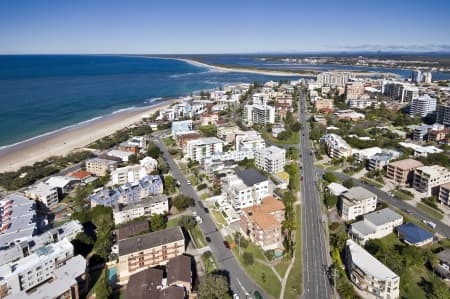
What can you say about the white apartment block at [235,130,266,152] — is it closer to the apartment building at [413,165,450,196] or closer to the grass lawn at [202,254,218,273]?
the apartment building at [413,165,450,196]

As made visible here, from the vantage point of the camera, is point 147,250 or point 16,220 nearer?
point 147,250

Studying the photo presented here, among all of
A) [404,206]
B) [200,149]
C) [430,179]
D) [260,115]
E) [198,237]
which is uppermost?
[260,115]

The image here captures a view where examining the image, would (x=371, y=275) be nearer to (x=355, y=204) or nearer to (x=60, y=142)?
(x=355, y=204)

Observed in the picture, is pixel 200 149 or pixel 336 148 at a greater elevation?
pixel 200 149

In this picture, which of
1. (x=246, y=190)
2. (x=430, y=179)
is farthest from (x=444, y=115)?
(x=246, y=190)

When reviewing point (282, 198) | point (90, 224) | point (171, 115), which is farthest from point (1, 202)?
point (171, 115)

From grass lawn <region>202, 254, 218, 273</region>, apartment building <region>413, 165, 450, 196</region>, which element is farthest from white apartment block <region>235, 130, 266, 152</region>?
grass lawn <region>202, 254, 218, 273</region>
